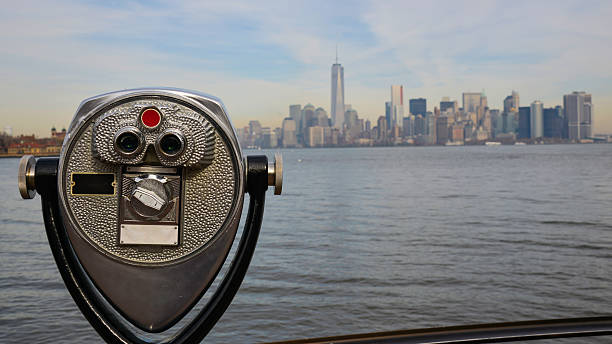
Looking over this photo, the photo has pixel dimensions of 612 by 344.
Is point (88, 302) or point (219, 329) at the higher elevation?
point (88, 302)

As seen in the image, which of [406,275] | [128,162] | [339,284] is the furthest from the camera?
[406,275]

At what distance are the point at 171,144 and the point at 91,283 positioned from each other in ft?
1.42

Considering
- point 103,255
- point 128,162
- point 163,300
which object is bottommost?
point 163,300

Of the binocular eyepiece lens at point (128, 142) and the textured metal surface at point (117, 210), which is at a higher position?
the binocular eyepiece lens at point (128, 142)

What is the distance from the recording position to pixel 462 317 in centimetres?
795

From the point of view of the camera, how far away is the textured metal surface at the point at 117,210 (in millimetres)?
1513

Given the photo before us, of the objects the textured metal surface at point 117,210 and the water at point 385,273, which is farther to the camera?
the water at point 385,273

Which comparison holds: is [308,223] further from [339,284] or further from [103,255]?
[103,255]

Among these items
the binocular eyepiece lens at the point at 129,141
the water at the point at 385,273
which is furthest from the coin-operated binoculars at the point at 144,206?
the water at the point at 385,273

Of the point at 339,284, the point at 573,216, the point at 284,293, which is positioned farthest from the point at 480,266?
the point at 573,216

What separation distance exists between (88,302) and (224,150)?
0.50 m

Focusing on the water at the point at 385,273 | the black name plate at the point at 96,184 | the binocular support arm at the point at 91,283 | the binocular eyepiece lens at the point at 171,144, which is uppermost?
the binocular eyepiece lens at the point at 171,144

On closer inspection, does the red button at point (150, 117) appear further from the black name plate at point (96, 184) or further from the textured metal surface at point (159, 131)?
the black name plate at point (96, 184)

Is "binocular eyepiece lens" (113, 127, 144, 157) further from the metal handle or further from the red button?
the metal handle
